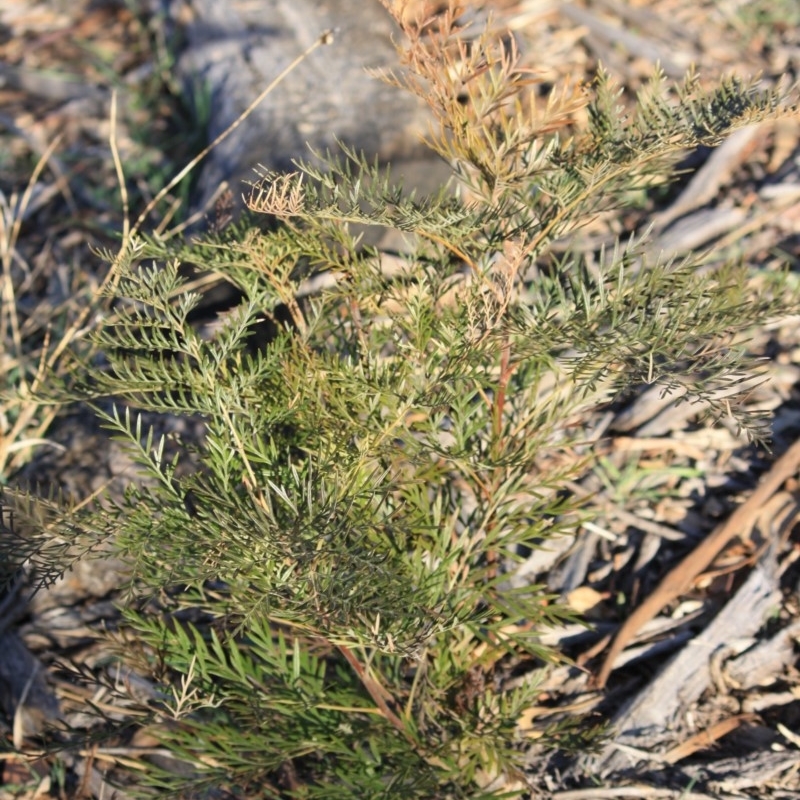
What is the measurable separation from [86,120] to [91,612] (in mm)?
2860

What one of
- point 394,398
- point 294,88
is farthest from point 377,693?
point 294,88

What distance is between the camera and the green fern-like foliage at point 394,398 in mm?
1575

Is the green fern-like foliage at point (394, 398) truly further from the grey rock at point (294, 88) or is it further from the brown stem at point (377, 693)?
the grey rock at point (294, 88)

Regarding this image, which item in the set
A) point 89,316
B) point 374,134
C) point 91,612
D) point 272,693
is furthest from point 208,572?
point 374,134

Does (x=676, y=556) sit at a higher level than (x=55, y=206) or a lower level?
lower

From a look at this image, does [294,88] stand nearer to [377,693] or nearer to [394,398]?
[394,398]

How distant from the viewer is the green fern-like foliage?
1.58 m

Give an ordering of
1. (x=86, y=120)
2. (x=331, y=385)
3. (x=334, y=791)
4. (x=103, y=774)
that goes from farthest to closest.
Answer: (x=86, y=120) < (x=103, y=774) < (x=334, y=791) < (x=331, y=385)

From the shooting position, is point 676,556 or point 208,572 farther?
point 676,556

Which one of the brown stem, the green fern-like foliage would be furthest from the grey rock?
the brown stem

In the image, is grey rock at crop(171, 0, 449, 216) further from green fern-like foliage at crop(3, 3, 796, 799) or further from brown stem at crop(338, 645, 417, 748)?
brown stem at crop(338, 645, 417, 748)

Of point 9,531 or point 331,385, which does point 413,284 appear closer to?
point 331,385

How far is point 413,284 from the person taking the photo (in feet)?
5.90

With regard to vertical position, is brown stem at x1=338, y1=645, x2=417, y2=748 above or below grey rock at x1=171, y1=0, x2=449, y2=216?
below
